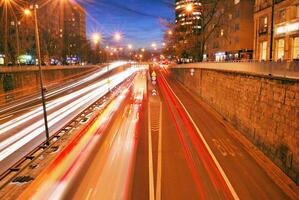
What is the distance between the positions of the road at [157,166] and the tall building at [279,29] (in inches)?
610

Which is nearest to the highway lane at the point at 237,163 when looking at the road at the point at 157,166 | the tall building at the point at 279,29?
the road at the point at 157,166

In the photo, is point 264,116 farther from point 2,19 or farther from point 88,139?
point 2,19

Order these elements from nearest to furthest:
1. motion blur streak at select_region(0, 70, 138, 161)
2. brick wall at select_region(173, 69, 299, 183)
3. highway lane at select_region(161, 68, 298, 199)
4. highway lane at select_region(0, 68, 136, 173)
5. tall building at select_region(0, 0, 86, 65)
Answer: highway lane at select_region(161, 68, 298, 199) → brick wall at select_region(173, 69, 299, 183) → highway lane at select_region(0, 68, 136, 173) → motion blur streak at select_region(0, 70, 138, 161) → tall building at select_region(0, 0, 86, 65)

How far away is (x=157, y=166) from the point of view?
44.9 feet

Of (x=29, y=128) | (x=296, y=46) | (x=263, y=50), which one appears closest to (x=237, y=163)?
(x=29, y=128)

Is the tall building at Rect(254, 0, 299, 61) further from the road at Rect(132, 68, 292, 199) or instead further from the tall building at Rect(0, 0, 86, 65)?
the tall building at Rect(0, 0, 86, 65)

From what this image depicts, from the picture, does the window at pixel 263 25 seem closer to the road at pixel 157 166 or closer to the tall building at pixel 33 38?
the road at pixel 157 166

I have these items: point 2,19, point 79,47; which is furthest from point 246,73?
point 79,47

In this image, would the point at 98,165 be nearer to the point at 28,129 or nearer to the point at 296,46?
the point at 28,129

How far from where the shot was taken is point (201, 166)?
13734 millimetres

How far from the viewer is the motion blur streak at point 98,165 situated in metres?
11.1

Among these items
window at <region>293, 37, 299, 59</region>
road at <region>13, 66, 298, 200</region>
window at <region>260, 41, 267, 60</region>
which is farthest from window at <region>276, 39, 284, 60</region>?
road at <region>13, 66, 298, 200</region>

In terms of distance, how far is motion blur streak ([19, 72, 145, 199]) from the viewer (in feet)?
36.4

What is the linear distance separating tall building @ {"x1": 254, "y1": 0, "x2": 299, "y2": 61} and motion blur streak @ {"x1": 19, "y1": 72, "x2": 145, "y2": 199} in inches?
747
